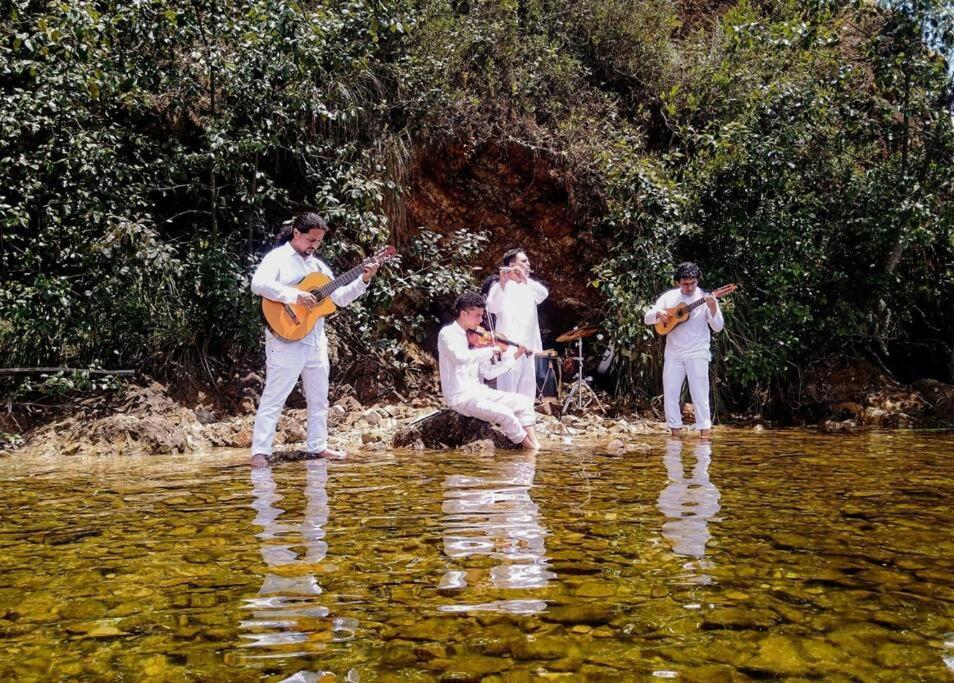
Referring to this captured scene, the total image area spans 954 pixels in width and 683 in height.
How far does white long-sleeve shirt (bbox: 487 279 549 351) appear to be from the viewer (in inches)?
299

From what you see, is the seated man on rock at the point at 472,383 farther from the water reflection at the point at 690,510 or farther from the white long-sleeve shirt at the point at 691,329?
the white long-sleeve shirt at the point at 691,329

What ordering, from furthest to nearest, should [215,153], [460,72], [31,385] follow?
[460,72] < [215,153] < [31,385]

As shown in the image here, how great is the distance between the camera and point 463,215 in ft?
35.5

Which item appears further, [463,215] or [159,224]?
[463,215]

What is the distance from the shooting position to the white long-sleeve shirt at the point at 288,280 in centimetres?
584

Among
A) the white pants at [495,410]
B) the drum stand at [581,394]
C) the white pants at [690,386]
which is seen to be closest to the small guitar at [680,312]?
the white pants at [690,386]

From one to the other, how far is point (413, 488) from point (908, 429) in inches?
252

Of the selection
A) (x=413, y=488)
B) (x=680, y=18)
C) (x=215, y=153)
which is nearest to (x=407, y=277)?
(x=215, y=153)

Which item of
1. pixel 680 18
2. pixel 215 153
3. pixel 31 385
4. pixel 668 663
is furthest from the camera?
pixel 680 18

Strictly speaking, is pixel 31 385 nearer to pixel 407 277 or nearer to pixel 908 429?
pixel 407 277

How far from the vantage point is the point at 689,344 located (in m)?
7.86

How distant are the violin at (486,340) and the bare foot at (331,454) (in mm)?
1681

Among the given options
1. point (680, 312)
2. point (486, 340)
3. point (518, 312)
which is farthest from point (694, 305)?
point (486, 340)

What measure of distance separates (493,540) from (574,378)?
292 inches
